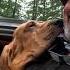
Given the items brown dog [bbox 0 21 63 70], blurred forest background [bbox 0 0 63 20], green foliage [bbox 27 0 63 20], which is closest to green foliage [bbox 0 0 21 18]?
blurred forest background [bbox 0 0 63 20]

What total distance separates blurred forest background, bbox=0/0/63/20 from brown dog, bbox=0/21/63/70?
138 inches

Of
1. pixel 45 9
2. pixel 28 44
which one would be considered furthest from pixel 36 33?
pixel 45 9

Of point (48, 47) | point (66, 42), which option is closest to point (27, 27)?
point (48, 47)

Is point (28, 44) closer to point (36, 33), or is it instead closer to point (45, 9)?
point (36, 33)

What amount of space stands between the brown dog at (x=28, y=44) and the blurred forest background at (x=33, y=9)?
350 centimetres

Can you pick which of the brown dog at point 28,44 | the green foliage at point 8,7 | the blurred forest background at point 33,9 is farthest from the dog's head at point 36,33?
the green foliage at point 8,7

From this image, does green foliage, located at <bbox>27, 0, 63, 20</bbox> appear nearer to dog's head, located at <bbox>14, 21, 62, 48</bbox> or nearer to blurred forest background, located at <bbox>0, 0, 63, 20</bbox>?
blurred forest background, located at <bbox>0, 0, 63, 20</bbox>

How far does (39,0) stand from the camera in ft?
22.4

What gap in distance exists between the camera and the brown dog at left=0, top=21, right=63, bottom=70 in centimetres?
220

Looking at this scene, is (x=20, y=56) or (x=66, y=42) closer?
(x=66, y=42)

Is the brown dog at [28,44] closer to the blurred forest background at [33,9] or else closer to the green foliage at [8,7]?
the blurred forest background at [33,9]

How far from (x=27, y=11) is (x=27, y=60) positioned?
4945 millimetres

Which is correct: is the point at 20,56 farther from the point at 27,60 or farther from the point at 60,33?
the point at 60,33

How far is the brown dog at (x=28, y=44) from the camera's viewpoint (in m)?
2.20
